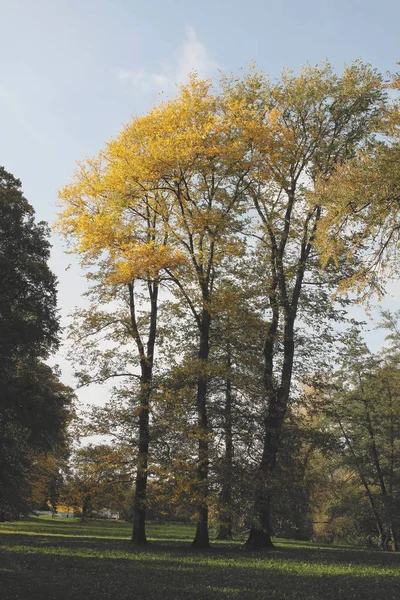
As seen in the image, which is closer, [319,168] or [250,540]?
[250,540]

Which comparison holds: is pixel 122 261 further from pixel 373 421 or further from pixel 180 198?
pixel 373 421

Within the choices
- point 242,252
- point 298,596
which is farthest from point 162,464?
point 298,596

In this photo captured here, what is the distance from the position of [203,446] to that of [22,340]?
28.3 ft

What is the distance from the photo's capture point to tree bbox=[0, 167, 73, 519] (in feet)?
73.6

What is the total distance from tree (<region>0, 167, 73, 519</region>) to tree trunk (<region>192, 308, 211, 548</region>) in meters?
6.30

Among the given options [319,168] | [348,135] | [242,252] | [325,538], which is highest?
[348,135]

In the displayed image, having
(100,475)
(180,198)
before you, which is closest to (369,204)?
(180,198)

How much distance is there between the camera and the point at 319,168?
76.5 ft

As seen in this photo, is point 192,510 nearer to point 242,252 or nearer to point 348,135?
point 242,252

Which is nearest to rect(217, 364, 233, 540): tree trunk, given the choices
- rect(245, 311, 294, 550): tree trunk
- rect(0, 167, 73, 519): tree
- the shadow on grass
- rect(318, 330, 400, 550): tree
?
rect(245, 311, 294, 550): tree trunk

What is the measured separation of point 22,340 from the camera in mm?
22609

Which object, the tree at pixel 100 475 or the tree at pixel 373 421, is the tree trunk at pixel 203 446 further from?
the tree at pixel 373 421

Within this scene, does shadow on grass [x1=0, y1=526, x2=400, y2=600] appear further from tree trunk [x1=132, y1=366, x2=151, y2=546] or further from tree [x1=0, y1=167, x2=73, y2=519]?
tree [x1=0, y1=167, x2=73, y2=519]

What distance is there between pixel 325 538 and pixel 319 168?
135 ft
